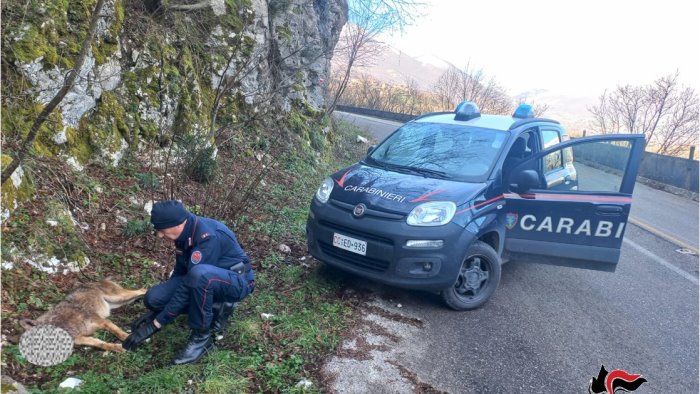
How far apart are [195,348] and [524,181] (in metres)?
3.52

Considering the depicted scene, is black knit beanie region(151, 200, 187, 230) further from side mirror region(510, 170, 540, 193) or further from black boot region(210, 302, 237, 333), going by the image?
side mirror region(510, 170, 540, 193)

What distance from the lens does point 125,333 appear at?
348 cm

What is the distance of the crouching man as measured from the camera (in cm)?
324

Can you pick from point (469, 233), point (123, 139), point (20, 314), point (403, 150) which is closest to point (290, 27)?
point (123, 139)

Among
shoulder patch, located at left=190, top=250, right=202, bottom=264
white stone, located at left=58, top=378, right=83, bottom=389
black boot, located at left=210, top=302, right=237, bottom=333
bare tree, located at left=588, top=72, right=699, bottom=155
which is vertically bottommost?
white stone, located at left=58, top=378, right=83, bottom=389

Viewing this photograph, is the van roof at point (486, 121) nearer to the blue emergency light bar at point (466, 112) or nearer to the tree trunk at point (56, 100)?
the blue emergency light bar at point (466, 112)

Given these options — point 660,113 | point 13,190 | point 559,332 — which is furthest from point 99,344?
point 660,113

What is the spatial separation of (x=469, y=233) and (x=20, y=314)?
369 cm

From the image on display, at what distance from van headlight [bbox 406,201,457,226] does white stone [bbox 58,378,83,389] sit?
2.75 meters

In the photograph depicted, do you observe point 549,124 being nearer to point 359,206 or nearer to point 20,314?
point 359,206

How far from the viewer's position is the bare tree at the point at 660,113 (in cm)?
1789

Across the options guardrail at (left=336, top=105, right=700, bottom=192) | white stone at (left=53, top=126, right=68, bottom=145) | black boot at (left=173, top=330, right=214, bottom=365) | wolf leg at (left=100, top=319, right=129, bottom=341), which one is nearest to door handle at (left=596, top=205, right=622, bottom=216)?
black boot at (left=173, top=330, right=214, bottom=365)

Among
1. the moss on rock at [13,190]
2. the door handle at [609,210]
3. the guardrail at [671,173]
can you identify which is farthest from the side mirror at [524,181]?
the guardrail at [671,173]

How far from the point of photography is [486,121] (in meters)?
5.58
